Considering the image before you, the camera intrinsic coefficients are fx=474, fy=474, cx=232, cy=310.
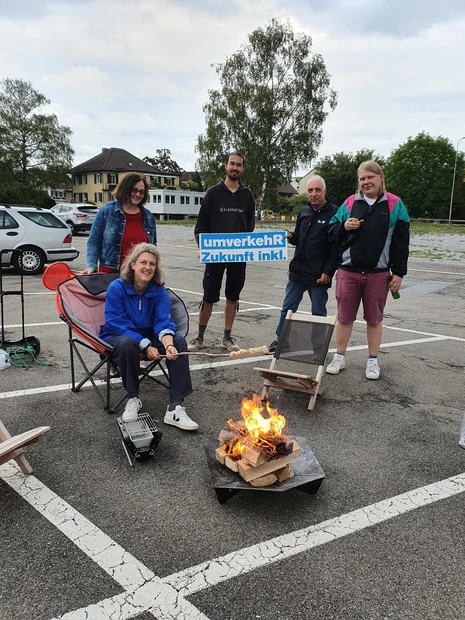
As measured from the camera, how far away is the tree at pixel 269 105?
38.2 metres

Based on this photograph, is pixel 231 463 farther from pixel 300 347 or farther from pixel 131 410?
pixel 300 347

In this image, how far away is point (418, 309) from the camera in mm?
8898

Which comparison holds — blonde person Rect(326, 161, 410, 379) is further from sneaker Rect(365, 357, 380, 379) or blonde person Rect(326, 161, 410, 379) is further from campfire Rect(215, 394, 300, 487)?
campfire Rect(215, 394, 300, 487)

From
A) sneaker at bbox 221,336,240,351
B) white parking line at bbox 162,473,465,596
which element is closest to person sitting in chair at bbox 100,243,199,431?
white parking line at bbox 162,473,465,596

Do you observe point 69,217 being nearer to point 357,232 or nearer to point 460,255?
point 460,255

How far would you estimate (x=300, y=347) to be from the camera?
4.52 meters

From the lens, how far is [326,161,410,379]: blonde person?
14.9ft

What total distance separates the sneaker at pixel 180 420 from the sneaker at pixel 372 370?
212cm

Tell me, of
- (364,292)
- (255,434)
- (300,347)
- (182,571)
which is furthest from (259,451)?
(364,292)

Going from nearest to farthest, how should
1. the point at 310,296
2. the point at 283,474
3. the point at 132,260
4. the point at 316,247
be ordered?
the point at 283,474
the point at 132,260
the point at 316,247
the point at 310,296

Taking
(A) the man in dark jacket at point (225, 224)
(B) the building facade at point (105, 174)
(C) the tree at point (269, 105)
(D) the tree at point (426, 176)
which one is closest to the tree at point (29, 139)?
(B) the building facade at point (105, 174)

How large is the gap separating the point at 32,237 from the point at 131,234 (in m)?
8.35

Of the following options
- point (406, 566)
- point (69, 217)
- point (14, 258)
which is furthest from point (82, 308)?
point (69, 217)

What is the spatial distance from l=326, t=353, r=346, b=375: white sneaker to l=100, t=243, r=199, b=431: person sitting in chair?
184 cm
